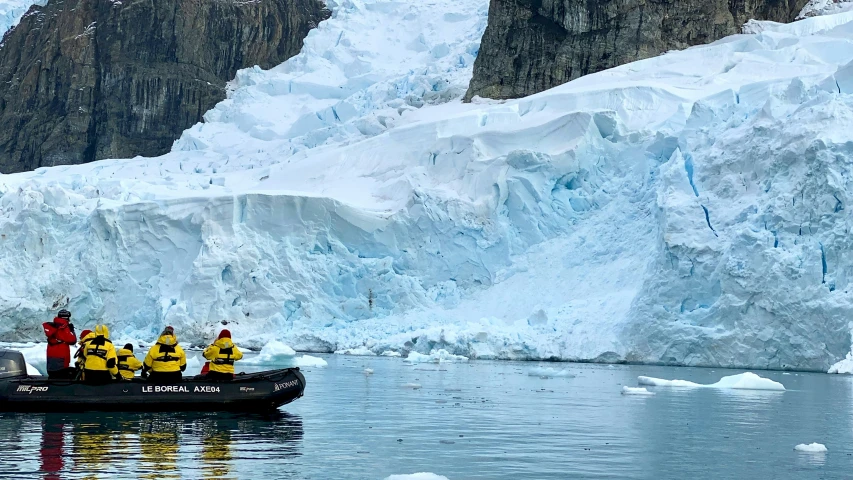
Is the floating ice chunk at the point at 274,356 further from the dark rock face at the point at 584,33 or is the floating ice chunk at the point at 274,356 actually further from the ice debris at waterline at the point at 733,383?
the dark rock face at the point at 584,33

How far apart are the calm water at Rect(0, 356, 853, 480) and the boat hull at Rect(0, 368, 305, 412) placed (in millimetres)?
157

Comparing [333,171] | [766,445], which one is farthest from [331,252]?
[766,445]

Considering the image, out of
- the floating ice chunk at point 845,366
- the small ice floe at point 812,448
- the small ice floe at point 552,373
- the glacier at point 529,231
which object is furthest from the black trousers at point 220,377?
the floating ice chunk at point 845,366

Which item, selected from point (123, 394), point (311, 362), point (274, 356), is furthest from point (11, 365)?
point (274, 356)

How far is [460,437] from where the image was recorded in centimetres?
1005

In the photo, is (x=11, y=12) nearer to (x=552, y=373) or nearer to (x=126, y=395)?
(x=552, y=373)

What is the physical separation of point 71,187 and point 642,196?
17.6 m

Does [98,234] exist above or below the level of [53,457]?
above

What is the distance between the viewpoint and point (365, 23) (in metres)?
49.2

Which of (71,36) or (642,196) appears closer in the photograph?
(642,196)

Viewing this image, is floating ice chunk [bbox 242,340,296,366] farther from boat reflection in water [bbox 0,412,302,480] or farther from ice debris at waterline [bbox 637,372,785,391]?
boat reflection in water [bbox 0,412,302,480]

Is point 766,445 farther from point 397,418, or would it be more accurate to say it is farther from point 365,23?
point 365,23

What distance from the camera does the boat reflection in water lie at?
7602 millimetres

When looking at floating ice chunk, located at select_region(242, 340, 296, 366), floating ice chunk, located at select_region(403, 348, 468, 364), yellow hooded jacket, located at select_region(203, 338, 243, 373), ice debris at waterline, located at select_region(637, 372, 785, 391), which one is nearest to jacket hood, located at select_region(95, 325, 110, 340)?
yellow hooded jacket, located at select_region(203, 338, 243, 373)
